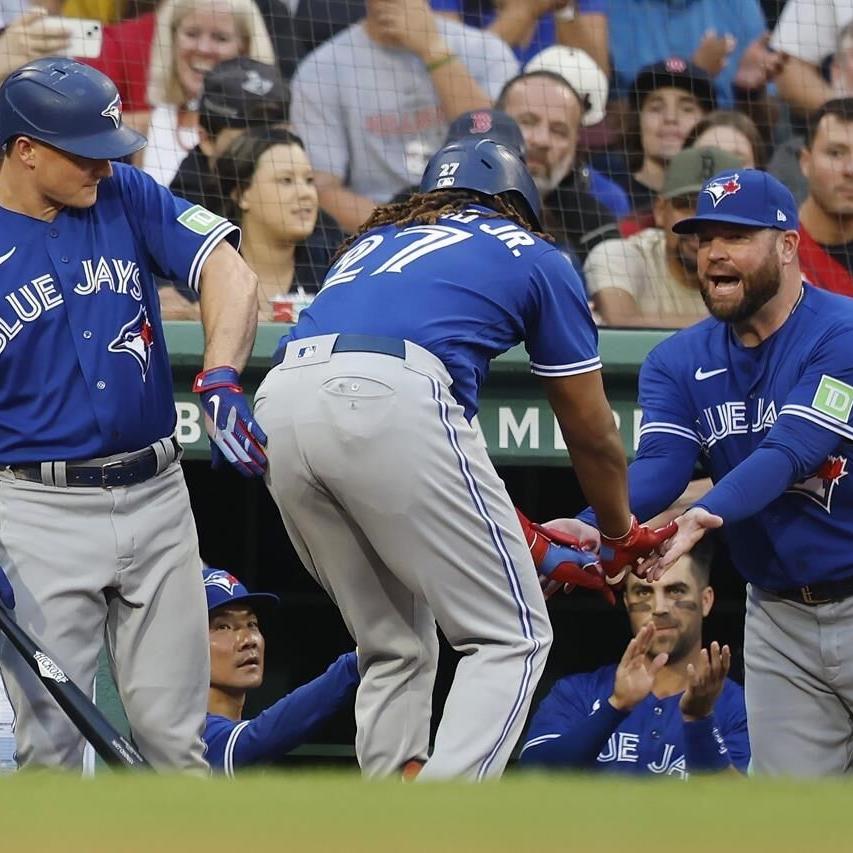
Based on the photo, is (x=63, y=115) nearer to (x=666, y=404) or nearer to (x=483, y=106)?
(x=666, y=404)

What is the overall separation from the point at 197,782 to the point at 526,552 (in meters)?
1.39

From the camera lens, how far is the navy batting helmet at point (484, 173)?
3.56 metres

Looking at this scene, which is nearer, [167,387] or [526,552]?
[526,552]

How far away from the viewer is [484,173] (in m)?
3.57

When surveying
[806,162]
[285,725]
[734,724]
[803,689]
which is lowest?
[734,724]

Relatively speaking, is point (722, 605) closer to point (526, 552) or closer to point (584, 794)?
point (526, 552)

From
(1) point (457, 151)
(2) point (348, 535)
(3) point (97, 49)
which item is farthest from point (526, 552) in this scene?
(3) point (97, 49)

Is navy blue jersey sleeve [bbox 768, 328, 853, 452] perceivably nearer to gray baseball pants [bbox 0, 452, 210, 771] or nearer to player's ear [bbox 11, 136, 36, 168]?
gray baseball pants [bbox 0, 452, 210, 771]

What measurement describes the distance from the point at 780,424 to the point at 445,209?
1036mm

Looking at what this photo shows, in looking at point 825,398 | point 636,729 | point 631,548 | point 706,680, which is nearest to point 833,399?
point 825,398

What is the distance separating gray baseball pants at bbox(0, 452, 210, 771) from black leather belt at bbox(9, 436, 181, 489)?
0.05ft

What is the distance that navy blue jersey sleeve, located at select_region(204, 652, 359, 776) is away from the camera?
4.48 meters

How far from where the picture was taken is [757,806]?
187 cm

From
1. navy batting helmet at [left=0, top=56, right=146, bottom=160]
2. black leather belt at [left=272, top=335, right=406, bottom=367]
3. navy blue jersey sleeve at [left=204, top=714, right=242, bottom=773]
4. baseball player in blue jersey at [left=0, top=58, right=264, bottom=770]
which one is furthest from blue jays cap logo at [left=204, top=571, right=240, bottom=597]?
black leather belt at [left=272, top=335, right=406, bottom=367]
